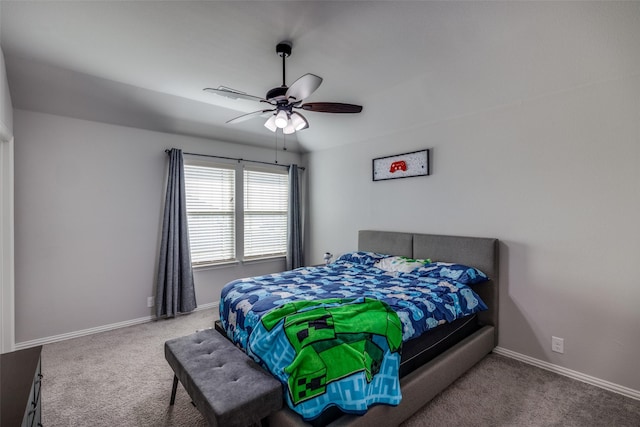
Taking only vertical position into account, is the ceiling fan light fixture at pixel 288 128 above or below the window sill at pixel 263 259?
above

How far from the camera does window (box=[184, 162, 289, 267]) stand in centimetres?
431

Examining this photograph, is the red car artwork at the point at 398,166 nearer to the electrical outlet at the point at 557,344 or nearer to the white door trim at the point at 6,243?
the electrical outlet at the point at 557,344

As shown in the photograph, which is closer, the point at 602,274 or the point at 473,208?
the point at 602,274

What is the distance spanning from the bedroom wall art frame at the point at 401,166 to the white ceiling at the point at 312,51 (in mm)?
423

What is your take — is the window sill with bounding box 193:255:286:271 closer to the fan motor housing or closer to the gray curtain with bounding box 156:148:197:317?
the gray curtain with bounding box 156:148:197:317

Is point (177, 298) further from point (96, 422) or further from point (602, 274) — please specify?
point (602, 274)

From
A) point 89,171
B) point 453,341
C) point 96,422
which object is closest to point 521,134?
point 453,341

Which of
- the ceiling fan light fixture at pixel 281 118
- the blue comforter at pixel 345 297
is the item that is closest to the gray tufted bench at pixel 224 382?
the blue comforter at pixel 345 297

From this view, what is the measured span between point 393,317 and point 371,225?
245 cm

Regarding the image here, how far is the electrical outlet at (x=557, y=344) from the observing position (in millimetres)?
2654

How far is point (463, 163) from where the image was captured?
334 cm

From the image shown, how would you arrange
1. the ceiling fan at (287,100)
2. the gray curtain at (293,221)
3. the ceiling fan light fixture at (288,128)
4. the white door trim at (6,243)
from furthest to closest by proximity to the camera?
the gray curtain at (293,221) → the white door trim at (6,243) → the ceiling fan light fixture at (288,128) → the ceiling fan at (287,100)

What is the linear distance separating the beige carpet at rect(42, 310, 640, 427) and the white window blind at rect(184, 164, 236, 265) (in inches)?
64.9

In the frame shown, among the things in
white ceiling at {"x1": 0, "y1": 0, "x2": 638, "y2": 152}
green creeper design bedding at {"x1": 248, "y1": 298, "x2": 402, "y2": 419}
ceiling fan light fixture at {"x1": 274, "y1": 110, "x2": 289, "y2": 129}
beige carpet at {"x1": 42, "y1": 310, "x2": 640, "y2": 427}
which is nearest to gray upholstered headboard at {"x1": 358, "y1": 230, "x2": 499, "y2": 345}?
beige carpet at {"x1": 42, "y1": 310, "x2": 640, "y2": 427}
